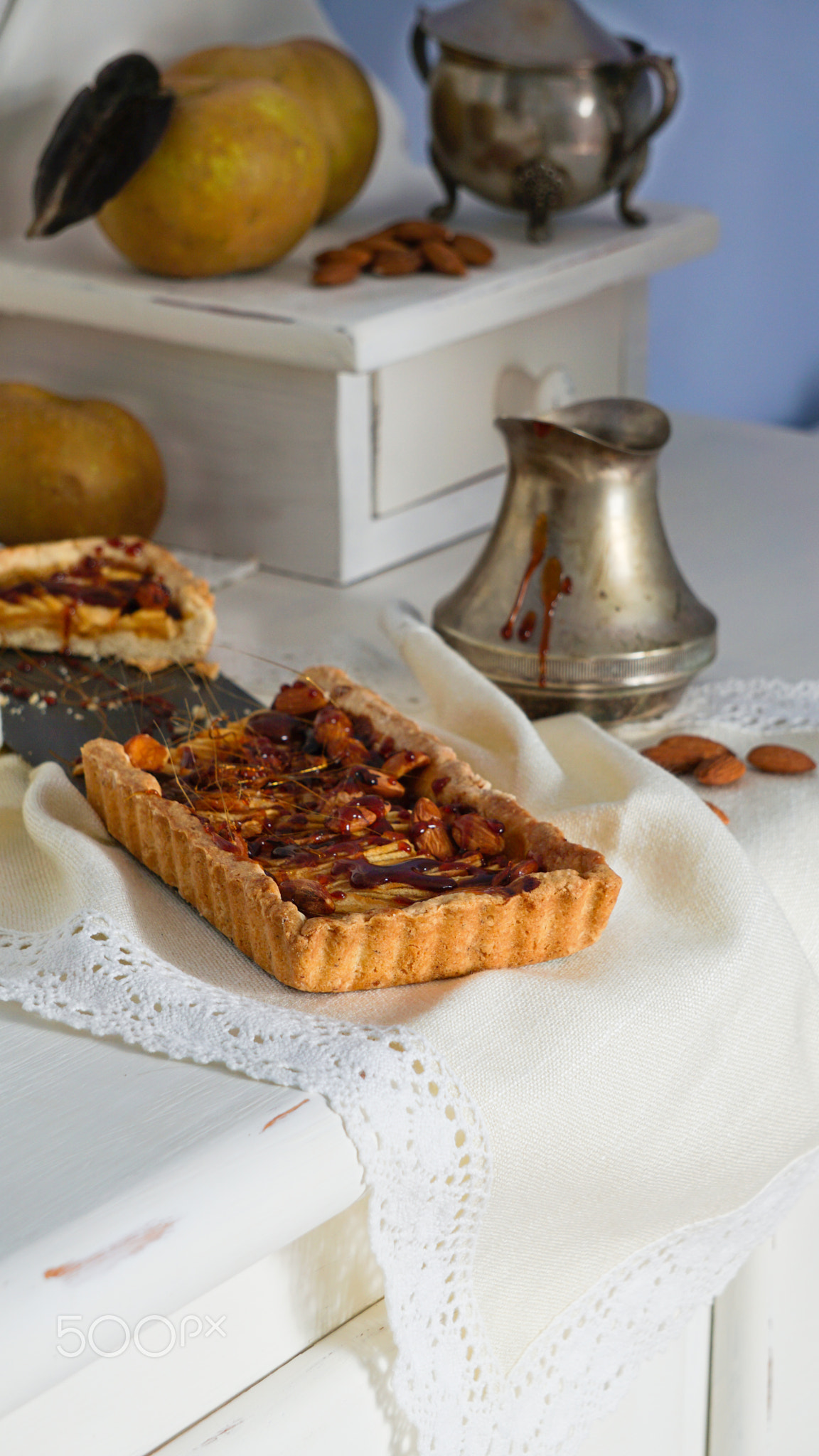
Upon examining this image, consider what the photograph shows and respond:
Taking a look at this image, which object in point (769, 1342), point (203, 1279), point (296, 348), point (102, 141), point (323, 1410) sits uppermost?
point (102, 141)

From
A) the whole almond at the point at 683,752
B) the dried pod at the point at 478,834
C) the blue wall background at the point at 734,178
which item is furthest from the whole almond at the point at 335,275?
the blue wall background at the point at 734,178

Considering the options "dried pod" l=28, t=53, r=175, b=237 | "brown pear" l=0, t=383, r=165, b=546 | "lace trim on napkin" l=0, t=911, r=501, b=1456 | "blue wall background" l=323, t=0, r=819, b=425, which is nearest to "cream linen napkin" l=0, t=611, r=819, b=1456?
"lace trim on napkin" l=0, t=911, r=501, b=1456

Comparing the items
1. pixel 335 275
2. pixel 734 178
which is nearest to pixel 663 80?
pixel 335 275

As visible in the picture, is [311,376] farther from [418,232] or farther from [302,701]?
[302,701]

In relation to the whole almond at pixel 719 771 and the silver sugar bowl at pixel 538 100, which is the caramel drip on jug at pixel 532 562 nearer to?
the whole almond at pixel 719 771

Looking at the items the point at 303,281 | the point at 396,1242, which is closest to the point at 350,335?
the point at 303,281
